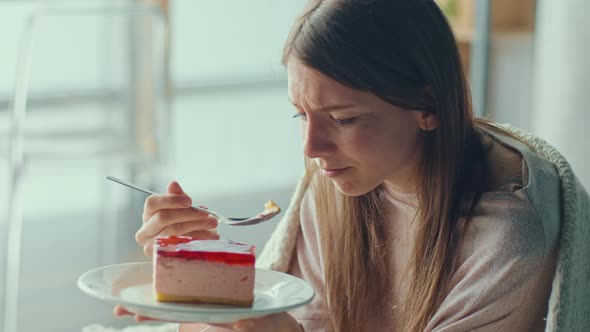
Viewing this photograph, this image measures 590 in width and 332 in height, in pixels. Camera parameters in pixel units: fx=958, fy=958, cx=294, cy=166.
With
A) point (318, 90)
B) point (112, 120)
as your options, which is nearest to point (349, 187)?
point (318, 90)

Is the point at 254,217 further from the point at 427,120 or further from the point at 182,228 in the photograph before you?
the point at 427,120

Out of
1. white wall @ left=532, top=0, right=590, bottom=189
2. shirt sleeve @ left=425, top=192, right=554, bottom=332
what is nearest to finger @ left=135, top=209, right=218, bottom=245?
shirt sleeve @ left=425, top=192, right=554, bottom=332

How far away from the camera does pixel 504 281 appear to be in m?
1.22

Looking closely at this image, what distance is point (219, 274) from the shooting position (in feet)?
3.68

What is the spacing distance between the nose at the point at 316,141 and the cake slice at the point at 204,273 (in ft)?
0.51

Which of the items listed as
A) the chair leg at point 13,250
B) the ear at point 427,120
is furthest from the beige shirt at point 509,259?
the chair leg at point 13,250

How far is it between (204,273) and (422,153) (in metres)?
0.39

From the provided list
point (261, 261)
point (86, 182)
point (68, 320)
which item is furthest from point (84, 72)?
point (86, 182)

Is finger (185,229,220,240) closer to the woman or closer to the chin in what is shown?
the woman

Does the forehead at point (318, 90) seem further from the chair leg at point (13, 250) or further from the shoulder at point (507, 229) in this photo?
the chair leg at point (13, 250)

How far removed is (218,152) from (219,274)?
135 inches

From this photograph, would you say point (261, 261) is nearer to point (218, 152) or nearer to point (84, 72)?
point (84, 72)

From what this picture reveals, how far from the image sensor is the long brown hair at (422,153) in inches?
48.0

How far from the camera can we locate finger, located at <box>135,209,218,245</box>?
1267 mm
